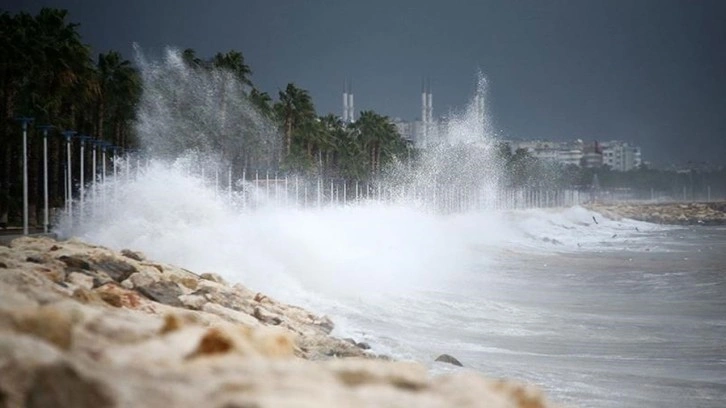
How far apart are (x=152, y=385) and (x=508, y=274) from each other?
106ft

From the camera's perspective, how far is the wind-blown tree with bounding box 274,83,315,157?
264ft

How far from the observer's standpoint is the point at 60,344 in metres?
5.38

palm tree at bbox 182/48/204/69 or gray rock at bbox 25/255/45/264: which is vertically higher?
palm tree at bbox 182/48/204/69

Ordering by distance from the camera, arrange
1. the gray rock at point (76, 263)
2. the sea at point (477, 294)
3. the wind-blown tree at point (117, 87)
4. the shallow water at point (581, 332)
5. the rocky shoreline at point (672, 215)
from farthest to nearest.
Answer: the rocky shoreline at point (672, 215)
the wind-blown tree at point (117, 87)
the gray rock at point (76, 263)
the sea at point (477, 294)
the shallow water at point (581, 332)

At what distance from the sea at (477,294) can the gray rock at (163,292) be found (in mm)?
3231

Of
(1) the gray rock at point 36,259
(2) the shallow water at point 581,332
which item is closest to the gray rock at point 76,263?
(1) the gray rock at point 36,259

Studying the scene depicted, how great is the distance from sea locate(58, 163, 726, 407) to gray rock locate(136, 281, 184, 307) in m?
3.23

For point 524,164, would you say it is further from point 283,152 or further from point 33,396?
point 33,396

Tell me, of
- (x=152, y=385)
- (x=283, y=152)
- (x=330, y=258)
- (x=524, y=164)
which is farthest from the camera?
(x=524, y=164)

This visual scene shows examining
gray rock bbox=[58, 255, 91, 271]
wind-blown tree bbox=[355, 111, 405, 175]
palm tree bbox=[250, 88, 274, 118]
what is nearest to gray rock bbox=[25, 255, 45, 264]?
gray rock bbox=[58, 255, 91, 271]

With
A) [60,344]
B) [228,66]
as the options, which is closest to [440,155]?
[228,66]

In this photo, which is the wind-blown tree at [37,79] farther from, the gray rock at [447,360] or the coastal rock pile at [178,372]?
the coastal rock pile at [178,372]

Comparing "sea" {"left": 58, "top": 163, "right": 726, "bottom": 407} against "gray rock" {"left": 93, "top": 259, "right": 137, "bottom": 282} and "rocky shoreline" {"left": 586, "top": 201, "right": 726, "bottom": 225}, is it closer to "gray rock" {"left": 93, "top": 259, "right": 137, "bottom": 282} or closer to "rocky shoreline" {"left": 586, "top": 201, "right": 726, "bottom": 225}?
"gray rock" {"left": 93, "top": 259, "right": 137, "bottom": 282}

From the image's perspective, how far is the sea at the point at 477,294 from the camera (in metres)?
14.2
